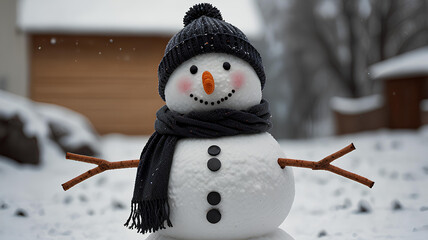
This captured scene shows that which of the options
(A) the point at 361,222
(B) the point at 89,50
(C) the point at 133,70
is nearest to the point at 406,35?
(C) the point at 133,70

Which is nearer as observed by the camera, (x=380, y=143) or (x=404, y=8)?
(x=380, y=143)

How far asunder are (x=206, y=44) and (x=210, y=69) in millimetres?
97

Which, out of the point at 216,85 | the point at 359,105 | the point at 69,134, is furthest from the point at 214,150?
the point at 359,105

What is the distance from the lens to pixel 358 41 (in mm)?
10555

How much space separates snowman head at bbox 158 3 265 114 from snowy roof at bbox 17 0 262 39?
532 centimetres

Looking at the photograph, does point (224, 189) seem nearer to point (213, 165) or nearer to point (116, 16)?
point (213, 165)

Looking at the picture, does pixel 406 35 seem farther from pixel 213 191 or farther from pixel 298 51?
pixel 213 191

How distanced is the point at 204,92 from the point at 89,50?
20.4 ft

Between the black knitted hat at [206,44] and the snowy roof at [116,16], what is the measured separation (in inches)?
207

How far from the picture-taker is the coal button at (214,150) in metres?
1.36

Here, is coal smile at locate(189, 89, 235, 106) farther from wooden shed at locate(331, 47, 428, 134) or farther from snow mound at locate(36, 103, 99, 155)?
wooden shed at locate(331, 47, 428, 134)

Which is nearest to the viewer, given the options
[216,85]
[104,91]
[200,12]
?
[216,85]

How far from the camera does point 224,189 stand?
4.33 ft

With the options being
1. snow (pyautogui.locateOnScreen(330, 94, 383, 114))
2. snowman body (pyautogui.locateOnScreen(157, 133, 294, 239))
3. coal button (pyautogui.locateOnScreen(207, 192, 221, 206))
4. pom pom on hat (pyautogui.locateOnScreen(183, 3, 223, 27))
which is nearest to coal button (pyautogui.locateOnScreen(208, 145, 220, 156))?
snowman body (pyautogui.locateOnScreen(157, 133, 294, 239))
